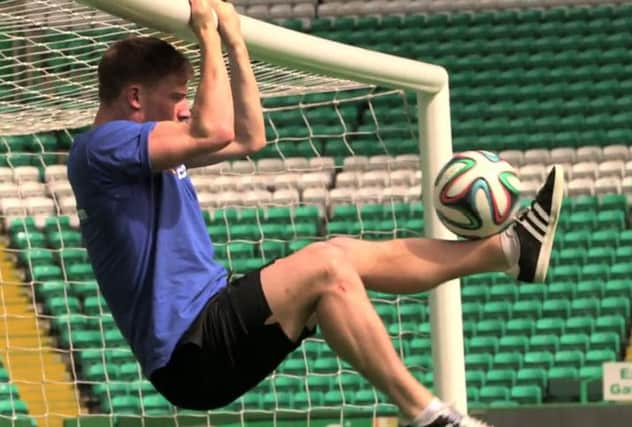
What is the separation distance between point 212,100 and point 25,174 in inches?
241

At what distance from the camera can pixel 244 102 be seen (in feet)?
12.4

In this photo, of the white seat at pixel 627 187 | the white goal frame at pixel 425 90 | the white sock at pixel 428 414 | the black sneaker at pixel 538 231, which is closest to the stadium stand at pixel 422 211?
the white seat at pixel 627 187

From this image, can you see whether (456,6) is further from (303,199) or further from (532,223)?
(532,223)

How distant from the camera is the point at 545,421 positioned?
8.26m

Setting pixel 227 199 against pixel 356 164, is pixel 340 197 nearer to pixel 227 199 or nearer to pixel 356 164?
pixel 356 164

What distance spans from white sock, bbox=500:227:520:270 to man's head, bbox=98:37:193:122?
3.09 ft

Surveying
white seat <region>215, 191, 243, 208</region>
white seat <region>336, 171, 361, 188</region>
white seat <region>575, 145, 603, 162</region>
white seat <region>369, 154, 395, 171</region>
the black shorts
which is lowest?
white seat <region>575, 145, 603, 162</region>

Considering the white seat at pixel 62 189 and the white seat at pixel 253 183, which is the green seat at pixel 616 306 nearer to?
the white seat at pixel 253 183

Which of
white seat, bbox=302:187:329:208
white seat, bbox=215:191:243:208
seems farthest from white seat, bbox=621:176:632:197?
white seat, bbox=215:191:243:208

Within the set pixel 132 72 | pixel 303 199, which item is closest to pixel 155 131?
pixel 132 72

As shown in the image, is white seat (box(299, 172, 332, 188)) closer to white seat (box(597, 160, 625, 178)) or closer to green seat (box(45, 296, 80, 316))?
white seat (box(597, 160, 625, 178))

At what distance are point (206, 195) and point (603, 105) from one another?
383cm

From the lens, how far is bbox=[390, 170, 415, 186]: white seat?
36.2ft

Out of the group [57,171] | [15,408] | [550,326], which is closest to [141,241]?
[15,408]
